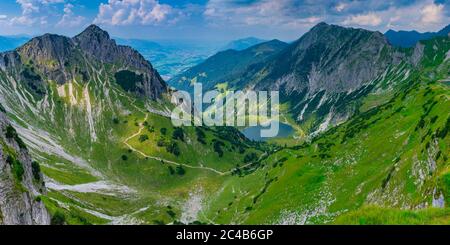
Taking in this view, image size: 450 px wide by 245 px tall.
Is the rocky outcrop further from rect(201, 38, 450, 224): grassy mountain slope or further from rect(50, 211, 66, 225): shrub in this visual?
rect(201, 38, 450, 224): grassy mountain slope

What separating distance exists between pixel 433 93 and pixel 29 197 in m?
170

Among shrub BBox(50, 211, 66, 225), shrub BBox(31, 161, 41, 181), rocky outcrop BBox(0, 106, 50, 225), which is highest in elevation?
rocky outcrop BBox(0, 106, 50, 225)

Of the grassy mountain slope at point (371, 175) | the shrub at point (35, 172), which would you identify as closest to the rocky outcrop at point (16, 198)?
the shrub at point (35, 172)

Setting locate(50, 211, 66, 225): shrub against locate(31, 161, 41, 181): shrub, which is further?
locate(31, 161, 41, 181): shrub

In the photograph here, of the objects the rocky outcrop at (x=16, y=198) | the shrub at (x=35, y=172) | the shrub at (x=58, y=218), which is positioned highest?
the rocky outcrop at (x=16, y=198)

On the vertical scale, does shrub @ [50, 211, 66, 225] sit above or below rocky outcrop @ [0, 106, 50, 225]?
below

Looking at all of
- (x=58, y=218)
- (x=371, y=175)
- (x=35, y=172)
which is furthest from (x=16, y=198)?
(x=371, y=175)

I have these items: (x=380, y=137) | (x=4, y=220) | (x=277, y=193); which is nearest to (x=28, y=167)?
(x=4, y=220)

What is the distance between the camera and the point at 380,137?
18088cm

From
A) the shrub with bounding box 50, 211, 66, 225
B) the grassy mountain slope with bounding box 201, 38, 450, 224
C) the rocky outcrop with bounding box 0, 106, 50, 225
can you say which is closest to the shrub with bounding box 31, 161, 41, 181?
the rocky outcrop with bounding box 0, 106, 50, 225

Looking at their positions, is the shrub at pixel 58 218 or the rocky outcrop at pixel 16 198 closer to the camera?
the rocky outcrop at pixel 16 198

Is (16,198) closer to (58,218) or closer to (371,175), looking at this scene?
(58,218)

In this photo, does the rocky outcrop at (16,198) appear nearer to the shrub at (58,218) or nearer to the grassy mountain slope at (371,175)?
the shrub at (58,218)
